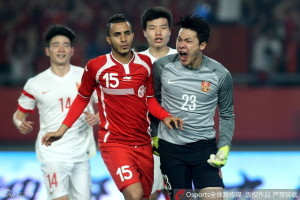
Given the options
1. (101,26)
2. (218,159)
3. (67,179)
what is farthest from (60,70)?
(101,26)

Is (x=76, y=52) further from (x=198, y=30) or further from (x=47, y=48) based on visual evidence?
(x=198, y=30)

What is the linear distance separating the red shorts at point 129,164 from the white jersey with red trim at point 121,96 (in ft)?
0.21

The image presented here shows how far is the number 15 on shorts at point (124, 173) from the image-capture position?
6.26 metres

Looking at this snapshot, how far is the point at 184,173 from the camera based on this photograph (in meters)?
6.30

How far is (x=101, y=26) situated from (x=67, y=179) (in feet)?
24.4

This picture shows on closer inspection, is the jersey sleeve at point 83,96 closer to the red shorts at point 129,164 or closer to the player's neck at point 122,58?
the player's neck at point 122,58

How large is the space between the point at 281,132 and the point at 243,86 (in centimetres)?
127

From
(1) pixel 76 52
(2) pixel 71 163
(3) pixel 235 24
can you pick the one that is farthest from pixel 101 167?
(3) pixel 235 24

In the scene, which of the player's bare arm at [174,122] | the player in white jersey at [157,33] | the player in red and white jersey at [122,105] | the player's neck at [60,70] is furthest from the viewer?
the player's neck at [60,70]

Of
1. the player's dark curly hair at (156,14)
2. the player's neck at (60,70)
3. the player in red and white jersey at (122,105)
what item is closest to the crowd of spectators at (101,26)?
the player's neck at (60,70)

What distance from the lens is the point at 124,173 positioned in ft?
20.6

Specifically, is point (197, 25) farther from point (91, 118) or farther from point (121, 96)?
point (91, 118)

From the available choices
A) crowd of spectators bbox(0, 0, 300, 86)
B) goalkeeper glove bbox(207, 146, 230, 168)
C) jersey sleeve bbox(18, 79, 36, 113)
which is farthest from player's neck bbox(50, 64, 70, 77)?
crowd of spectators bbox(0, 0, 300, 86)

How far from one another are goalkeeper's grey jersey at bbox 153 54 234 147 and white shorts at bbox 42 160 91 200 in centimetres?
133
